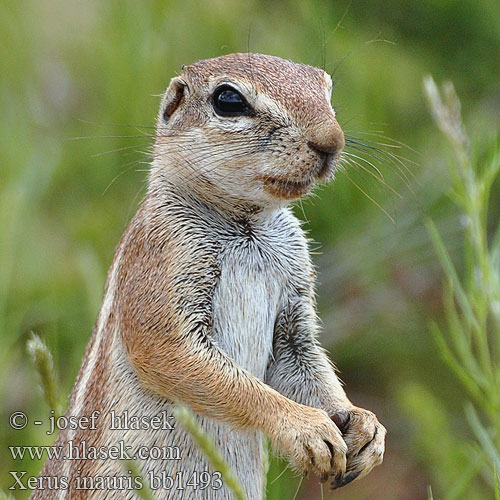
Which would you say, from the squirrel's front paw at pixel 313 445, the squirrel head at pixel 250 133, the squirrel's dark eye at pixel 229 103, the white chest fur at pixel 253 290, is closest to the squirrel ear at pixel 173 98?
the squirrel head at pixel 250 133

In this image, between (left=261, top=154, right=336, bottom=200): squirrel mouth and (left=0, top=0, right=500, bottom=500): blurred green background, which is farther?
(left=0, top=0, right=500, bottom=500): blurred green background

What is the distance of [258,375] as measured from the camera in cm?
256

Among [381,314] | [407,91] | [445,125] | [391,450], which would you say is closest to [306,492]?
[391,450]

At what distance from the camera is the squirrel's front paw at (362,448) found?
237 cm

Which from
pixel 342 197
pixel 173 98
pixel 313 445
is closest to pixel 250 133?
pixel 173 98

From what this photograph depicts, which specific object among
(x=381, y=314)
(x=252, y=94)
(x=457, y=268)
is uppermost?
(x=252, y=94)

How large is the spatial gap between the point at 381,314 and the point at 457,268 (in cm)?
38

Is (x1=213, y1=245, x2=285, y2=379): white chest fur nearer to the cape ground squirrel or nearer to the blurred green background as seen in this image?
the cape ground squirrel

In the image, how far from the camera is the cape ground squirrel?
2342 millimetres

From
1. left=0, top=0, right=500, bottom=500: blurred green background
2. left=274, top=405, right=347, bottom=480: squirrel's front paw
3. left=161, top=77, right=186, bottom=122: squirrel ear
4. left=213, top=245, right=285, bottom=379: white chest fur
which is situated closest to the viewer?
left=274, top=405, right=347, bottom=480: squirrel's front paw

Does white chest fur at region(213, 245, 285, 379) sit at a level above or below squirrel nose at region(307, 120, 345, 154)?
below

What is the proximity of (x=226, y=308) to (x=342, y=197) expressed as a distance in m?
2.01

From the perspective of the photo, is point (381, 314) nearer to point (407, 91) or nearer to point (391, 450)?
point (391, 450)

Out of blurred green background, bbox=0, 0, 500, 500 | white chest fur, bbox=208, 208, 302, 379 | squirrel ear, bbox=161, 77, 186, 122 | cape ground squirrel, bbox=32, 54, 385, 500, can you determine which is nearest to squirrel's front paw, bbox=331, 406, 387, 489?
cape ground squirrel, bbox=32, 54, 385, 500
